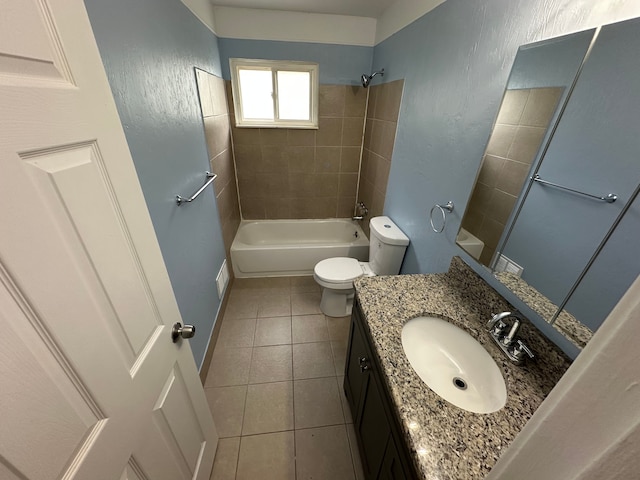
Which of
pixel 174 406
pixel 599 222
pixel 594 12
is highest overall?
pixel 594 12

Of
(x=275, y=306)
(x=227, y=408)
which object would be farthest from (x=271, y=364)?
(x=275, y=306)

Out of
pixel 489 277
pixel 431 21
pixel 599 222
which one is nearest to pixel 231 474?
pixel 489 277

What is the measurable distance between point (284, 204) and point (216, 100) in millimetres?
1257

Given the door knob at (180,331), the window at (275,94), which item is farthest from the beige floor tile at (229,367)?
the window at (275,94)

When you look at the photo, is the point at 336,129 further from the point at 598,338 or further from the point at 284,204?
the point at 598,338

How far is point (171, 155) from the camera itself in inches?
50.5

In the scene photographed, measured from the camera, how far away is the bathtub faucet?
281 cm

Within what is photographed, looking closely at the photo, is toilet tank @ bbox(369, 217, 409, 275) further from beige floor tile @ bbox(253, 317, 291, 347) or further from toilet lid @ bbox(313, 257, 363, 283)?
beige floor tile @ bbox(253, 317, 291, 347)

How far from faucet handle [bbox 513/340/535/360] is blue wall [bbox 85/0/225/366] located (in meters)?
1.45

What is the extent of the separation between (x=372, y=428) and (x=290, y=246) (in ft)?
5.85

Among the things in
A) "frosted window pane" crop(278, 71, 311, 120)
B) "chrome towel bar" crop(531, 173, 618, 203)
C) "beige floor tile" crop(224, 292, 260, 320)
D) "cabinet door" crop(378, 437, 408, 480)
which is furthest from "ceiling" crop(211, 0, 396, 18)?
"cabinet door" crop(378, 437, 408, 480)

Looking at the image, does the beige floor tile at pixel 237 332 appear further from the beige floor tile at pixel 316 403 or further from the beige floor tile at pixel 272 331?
the beige floor tile at pixel 316 403

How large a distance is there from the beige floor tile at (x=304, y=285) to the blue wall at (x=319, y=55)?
6.42ft

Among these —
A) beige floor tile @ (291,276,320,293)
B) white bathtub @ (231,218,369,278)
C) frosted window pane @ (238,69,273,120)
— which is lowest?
beige floor tile @ (291,276,320,293)
